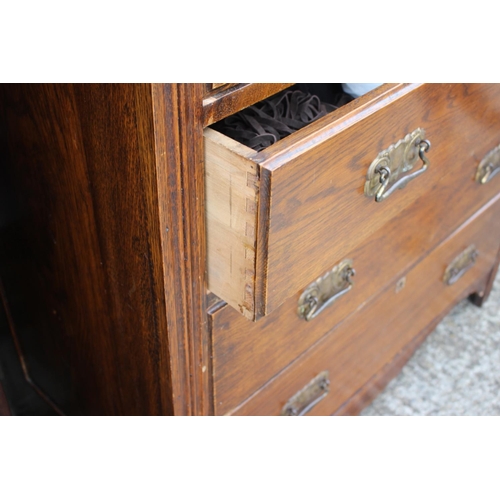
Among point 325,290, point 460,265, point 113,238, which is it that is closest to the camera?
point 113,238

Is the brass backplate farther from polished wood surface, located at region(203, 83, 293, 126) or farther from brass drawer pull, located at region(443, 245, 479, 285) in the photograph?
brass drawer pull, located at region(443, 245, 479, 285)

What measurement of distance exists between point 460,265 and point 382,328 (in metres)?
0.21

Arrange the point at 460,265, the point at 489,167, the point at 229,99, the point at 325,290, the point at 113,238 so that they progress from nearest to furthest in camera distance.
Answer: the point at 229,99, the point at 113,238, the point at 325,290, the point at 489,167, the point at 460,265

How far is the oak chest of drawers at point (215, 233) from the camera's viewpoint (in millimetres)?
544

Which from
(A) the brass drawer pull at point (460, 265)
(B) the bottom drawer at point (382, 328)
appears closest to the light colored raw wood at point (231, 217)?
(B) the bottom drawer at point (382, 328)

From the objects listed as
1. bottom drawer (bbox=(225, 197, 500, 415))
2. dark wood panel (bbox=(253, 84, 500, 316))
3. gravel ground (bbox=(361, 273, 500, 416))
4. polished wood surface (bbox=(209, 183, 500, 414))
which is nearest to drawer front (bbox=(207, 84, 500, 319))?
dark wood panel (bbox=(253, 84, 500, 316))

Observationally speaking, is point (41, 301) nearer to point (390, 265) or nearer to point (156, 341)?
point (156, 341)

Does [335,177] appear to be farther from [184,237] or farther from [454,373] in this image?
[454,373]

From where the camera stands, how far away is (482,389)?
1.20 meters

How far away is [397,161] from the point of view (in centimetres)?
65

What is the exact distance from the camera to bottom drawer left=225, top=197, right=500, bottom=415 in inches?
34.4

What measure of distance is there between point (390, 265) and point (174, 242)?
1.30 feet

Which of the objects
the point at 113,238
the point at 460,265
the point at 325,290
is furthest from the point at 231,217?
the point at 460,265

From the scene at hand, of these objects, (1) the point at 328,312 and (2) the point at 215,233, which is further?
(1) the point at 328,312
